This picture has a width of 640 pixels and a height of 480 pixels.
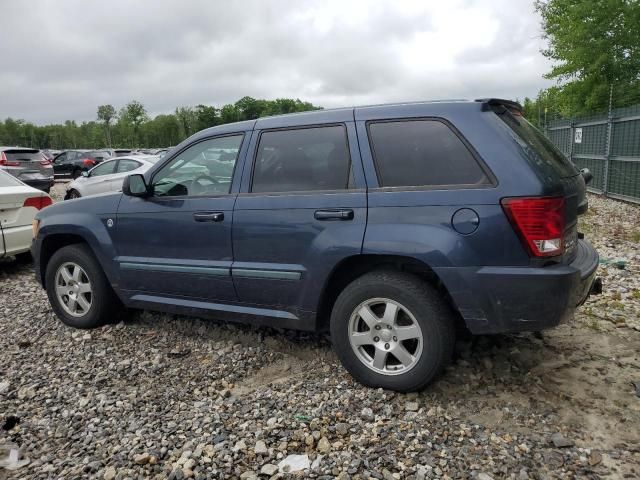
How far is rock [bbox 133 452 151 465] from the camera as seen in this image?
8.80 feet

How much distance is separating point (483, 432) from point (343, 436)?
0.78m

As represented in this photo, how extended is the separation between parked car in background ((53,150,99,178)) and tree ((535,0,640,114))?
71.2 feet

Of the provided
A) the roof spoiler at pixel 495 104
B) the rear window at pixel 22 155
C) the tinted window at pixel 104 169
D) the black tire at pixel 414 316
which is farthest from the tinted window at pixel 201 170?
the rear window at pixel 22 155

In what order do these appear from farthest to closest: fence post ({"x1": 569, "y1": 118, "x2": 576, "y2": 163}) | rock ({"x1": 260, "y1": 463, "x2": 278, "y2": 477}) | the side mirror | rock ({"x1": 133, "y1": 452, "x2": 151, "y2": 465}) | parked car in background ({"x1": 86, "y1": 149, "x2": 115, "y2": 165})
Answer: parked car in background ({"x1": 86, "y1": 149, "x2": 115, "y2": 165})
fence post ({"x1": 569, "y1": 118, "x2": 576, "y2": 163})
the side mirror
rock ({"x1": 133, "y1": 452, "x2": 151, "y2": 465})
rock ({"x1": 260, "y1": 463, "x2": 278, "y2": 477})

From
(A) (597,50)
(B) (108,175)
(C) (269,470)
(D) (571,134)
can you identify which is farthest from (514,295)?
(A) (597,50)

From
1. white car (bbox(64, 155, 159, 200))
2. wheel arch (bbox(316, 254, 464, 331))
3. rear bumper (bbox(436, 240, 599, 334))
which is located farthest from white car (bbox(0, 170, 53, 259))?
rear bumper (bbox(436, 240, 599, 334))

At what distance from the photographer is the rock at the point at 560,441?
2.64m

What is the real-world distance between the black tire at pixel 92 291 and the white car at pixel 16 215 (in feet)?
7.89

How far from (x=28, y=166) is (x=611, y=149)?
1621 centimetres

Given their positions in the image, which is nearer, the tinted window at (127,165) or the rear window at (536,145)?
the rear window at (536,145)

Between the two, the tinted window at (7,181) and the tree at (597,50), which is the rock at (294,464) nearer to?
the tinted window at (7,181)

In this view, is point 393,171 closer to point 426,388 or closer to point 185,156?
point 426,388

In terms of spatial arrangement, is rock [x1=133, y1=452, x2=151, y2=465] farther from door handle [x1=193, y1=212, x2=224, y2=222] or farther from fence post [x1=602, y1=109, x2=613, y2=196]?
fence post [x1=602, y1=109, x2=613, y2=196]

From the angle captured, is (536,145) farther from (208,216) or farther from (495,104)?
(208,216)
